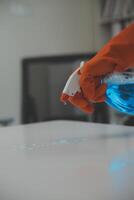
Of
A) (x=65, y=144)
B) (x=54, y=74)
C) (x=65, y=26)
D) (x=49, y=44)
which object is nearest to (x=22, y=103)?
(x=54, y=74)

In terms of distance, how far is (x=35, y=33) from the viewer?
303cm

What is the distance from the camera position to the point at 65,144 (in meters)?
0.70

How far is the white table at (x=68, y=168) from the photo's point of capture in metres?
0.38

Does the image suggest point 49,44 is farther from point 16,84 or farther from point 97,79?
point 97,79

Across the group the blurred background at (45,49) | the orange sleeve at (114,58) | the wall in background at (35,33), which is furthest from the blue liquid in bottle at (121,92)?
the wall in background at (35,33)

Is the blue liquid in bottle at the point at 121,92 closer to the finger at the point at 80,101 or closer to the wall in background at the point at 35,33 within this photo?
the finger at the point at 80,101

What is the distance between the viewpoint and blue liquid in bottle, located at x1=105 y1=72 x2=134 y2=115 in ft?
1.95

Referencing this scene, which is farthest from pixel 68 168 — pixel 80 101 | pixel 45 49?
pixel 45 49

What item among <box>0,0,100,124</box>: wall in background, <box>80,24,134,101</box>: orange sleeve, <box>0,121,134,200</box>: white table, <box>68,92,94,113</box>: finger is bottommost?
<box>0,121,134,200</box>: white table

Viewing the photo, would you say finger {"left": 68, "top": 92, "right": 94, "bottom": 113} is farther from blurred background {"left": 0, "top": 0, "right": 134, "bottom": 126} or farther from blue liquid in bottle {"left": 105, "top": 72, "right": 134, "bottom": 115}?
blurred background {"left": 0, "top": 0, "right": 134, "bottom": 126}

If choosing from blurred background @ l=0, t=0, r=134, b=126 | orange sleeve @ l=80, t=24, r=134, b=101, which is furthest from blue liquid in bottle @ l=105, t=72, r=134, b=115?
blurred background @ l=0, t=0, r=134, b=126

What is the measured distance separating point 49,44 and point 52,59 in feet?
0.49

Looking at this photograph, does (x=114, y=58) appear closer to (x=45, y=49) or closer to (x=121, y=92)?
(x=121, y=92)

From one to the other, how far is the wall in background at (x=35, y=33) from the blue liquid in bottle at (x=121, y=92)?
2.38 meters
